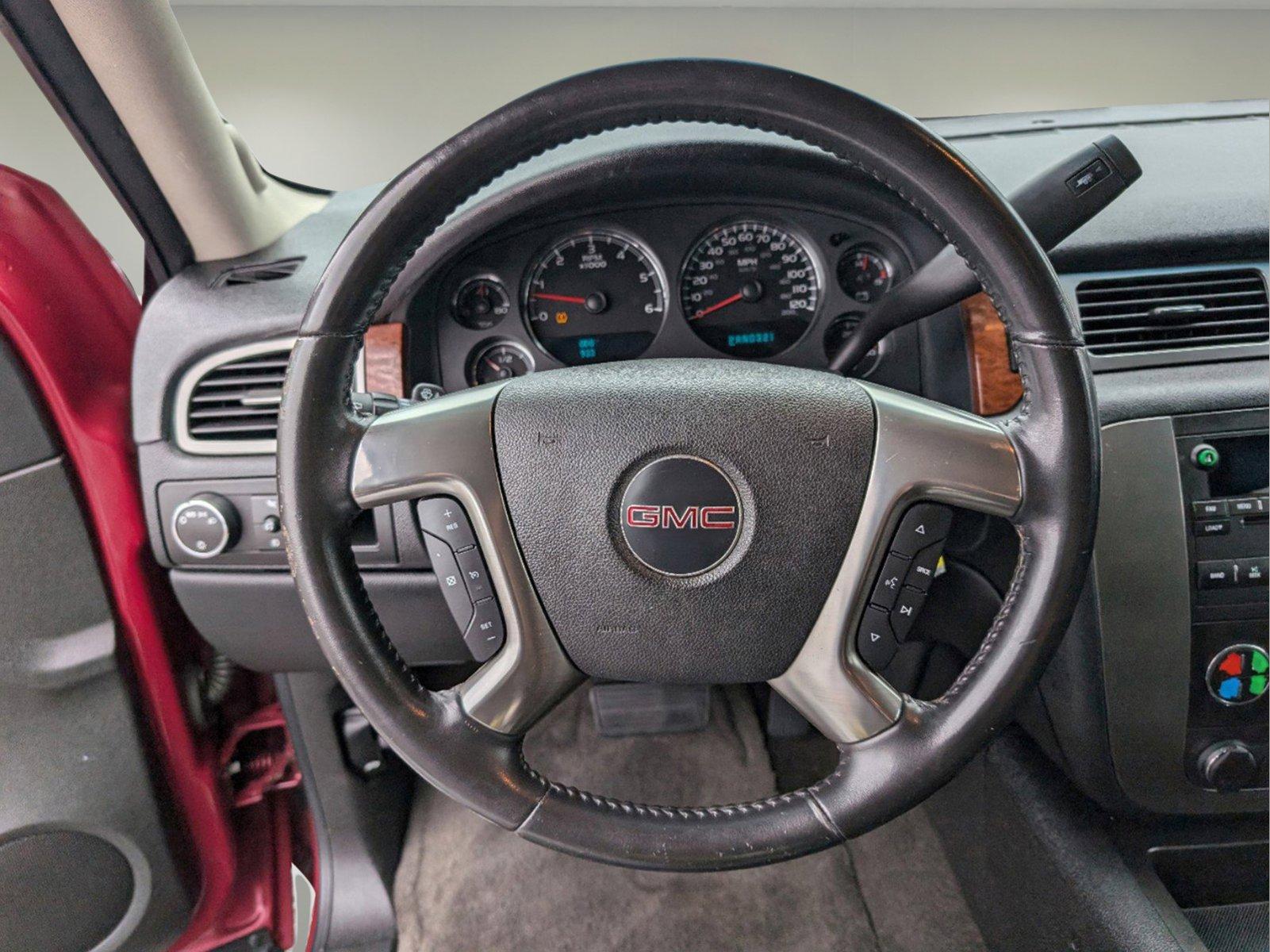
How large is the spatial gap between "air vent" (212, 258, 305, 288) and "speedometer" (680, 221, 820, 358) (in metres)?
0.53

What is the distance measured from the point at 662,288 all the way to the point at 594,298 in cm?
9

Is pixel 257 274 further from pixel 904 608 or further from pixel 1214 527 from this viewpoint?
pixel 1214 527

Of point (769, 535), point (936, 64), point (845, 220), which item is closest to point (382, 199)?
point (769, 535)

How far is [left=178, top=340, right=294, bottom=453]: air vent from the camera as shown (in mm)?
1024

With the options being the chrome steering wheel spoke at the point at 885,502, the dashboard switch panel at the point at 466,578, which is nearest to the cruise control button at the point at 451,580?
the dashboard switch panel at the point at 466,578

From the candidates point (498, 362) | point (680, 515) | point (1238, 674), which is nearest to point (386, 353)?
point (498, 362)

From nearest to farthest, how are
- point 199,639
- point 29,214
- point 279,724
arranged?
point 29,214, point 199,639, point 279,724

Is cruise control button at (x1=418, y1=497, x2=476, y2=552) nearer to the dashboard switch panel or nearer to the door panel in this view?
the dashboard switch panel

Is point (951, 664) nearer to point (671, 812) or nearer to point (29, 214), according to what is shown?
point (671, 812)

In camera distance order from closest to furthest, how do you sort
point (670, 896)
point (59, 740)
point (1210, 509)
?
point (1210, 509)
point (59, 740)
point (670, 896)

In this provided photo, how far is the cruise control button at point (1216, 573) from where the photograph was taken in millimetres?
952

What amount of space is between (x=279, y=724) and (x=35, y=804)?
362mm

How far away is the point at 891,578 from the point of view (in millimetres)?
686

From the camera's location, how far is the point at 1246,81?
1401 millimetres
